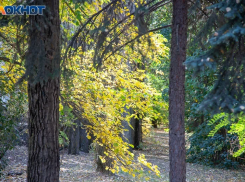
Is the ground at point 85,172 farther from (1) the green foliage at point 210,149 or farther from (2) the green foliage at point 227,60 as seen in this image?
(2) the green foliage at point 227,60

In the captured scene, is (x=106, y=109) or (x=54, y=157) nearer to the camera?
(x=54, y=157)

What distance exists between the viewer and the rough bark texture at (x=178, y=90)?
4.64 meters

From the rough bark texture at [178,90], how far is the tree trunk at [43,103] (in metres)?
2.02

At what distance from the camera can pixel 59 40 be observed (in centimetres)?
482

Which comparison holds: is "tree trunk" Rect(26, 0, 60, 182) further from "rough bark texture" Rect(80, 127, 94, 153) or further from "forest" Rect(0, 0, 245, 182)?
"rough bark texture" Rect(80, 127, 94, 153)

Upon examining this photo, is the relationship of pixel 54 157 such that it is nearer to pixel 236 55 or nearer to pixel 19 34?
pixel 19 34

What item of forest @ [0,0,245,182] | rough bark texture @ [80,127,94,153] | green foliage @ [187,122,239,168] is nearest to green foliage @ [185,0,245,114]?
forest @ [0,0,245,182]

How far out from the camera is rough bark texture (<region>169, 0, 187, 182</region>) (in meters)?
4.64

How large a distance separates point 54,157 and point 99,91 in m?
1.93

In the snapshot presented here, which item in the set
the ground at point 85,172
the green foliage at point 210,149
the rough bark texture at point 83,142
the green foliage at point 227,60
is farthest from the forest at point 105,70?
the rough bark texture at point 83,142

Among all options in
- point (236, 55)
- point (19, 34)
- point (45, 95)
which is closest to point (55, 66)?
point (45, 95)

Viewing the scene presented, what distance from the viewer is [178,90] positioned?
4648 millimetres

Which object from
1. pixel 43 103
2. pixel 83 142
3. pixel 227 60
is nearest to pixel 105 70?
pixel 43 103

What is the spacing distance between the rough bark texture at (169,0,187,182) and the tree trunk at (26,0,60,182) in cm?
202
